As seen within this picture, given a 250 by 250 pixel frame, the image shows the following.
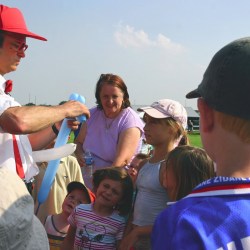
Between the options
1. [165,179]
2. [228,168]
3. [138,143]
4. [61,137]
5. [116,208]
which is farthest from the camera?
[138,143]

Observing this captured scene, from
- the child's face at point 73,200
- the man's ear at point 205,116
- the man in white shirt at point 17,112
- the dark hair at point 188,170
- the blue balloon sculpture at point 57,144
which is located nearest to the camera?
the man's ear at point 205,116

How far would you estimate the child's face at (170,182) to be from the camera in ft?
7.62

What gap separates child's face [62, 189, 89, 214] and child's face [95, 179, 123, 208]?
32 cm

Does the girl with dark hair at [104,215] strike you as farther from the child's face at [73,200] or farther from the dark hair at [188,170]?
the dark hair at [188,170]

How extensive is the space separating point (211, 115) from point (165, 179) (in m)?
1.48

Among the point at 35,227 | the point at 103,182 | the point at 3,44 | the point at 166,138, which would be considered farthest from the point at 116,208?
the point at 35,227

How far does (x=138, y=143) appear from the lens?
3664 millimetres

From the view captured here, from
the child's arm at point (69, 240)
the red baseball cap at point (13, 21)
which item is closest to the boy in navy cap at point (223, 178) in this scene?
the red baseball cap at point (13, 21)

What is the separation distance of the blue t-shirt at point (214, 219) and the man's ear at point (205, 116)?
152mm

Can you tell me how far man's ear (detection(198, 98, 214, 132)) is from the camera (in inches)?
41.1

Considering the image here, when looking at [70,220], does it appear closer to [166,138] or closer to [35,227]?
[166,138]

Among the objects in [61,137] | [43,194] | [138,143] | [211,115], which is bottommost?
[43,194]

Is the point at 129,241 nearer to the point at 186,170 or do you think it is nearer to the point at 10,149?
the point at 186,170

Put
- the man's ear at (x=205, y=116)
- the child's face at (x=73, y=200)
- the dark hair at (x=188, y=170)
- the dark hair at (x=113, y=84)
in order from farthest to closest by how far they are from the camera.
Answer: the dark hair at (x=113, y=84) → the child's face at (x=73, y=200) → the dark hair at (x=188, y=170) → the man's ear at (x=205, y=116)
